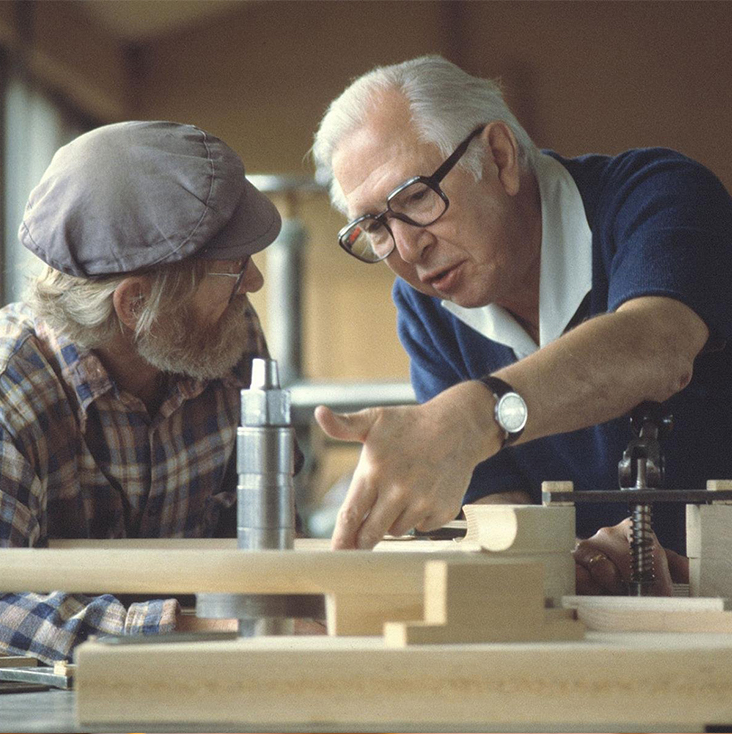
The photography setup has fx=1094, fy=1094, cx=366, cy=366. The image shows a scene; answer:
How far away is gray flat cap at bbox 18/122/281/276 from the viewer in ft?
5.81

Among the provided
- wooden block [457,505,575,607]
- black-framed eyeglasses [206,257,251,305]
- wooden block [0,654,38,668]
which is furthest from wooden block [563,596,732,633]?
black-framed eyeglasses [206,257,251,305]

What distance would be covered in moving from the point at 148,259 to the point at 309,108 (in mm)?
7624

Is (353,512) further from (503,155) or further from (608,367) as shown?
(503,155)

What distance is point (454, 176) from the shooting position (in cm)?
204

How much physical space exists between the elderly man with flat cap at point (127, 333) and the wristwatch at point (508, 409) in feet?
2.25

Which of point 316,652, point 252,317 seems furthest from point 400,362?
point 316,652

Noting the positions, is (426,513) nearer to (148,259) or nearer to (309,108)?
(148,259)

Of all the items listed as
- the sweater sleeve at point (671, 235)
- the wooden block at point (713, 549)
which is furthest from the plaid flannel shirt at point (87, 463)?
the sweater sleeve at point (671, 235)

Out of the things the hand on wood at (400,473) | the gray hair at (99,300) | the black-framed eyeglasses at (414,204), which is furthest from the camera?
the black-framed eyeglasses at (414,204)

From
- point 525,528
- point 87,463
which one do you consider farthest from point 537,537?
point 87,463

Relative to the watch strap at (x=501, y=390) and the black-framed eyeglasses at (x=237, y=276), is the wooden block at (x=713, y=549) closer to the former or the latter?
the watch strap at (x=501, y=390)

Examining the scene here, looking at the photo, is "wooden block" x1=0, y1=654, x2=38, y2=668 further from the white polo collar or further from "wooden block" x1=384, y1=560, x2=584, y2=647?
the white polo collar

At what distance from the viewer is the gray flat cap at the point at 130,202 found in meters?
1.77

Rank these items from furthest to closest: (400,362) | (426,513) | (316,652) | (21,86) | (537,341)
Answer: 1. (400,362)
2. (21,86)
3. (537,341)
4. (426,513)
5. (316,652)
